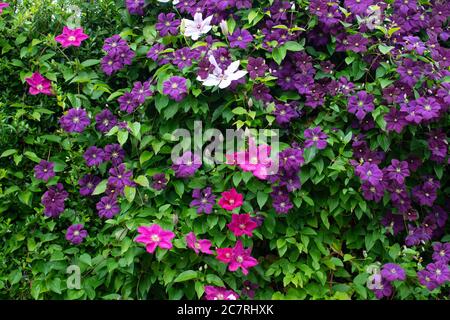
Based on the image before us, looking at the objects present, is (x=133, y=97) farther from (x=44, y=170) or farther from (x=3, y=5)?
(x=3, y=5)

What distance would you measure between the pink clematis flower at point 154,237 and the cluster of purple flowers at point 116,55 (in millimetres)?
815

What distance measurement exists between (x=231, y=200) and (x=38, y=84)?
1045 millimetres

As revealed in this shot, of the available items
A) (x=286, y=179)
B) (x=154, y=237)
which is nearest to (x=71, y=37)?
Answer: (x=154, y=237)

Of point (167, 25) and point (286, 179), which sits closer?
point (286, 179)

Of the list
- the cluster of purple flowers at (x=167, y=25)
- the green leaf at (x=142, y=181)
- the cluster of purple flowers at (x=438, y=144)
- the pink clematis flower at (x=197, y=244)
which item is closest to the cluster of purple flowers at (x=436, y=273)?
the cluster of purple flowers at (x=438, y=144)

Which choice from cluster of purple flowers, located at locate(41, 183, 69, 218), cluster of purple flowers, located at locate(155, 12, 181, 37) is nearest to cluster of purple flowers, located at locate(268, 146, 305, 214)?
cluster of purple flowers, located at locate(155, 12, 181, 37)

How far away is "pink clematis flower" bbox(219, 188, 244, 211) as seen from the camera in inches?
90.0

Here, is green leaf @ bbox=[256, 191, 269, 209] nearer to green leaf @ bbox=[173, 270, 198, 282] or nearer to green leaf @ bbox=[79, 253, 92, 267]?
green leaf @ bbox=[173, 270, 198, 282]

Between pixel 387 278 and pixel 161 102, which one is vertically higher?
pixel 161 102

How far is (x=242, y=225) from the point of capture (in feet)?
7.59

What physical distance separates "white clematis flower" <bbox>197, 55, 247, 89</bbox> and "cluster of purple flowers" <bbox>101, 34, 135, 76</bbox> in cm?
41

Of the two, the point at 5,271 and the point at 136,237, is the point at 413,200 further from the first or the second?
the point at 5,271

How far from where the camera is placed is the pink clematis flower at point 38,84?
Result: 103 inches
